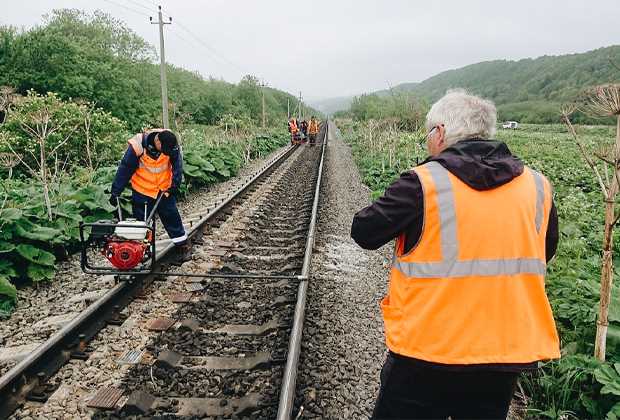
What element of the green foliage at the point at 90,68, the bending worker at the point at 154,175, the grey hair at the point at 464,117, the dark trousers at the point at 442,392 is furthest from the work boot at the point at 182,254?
the green foliage at the point at 90,68

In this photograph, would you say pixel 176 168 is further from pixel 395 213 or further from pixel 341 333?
pixel 395 213

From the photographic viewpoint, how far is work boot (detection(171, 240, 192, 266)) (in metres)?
5.45

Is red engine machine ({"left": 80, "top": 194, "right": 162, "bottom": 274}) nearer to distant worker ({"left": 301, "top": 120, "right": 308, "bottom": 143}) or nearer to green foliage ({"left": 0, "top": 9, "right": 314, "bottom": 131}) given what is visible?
green foliage ({"left": 0, "top": 9, "right": 314, "bottom": 131})

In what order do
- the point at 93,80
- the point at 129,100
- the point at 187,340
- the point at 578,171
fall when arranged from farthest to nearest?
the point at 129,100, the point at 93,80, the point at 578,171, the point at 187,340

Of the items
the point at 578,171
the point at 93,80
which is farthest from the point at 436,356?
the point at 93,80

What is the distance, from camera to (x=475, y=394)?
1868mm

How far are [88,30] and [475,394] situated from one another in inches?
2072

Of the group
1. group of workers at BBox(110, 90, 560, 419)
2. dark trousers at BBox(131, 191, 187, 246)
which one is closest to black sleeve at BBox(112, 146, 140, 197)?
dark trousers at BBox(131, 191, 187, 246)

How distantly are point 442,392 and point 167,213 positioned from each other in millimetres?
4465

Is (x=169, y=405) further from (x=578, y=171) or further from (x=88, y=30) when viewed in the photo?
(x=88, y=30)

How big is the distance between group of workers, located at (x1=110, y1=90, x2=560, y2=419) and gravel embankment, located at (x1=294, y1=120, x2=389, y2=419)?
3.08 feet

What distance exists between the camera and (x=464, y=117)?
1.83 m

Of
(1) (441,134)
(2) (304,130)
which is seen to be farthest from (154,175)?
(2) (304,130)

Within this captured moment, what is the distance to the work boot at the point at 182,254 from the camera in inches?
215
